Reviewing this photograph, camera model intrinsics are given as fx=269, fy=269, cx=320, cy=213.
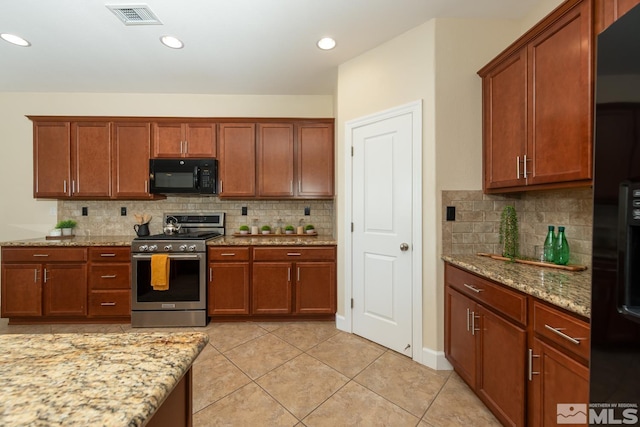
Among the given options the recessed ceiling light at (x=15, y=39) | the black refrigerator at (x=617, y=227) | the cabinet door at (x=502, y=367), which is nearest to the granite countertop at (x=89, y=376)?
the black refrigerator at (x=617, y=227)

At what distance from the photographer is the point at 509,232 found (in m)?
1.92

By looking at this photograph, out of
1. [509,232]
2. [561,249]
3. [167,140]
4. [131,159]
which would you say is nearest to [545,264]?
[561,249]

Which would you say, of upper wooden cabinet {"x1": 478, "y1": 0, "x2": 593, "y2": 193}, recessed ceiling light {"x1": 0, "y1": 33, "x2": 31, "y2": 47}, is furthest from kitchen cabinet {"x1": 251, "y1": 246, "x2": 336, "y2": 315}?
recessed ceiling light {"x1": 0, "y1": 33, "x2": 31, "y2": 47}

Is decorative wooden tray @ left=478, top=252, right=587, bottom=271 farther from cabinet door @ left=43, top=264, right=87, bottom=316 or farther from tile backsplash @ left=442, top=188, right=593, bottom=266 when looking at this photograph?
cabinet door @ left=43, top=264, right=87, bottom=316

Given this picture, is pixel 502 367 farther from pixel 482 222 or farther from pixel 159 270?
pixel 159 270

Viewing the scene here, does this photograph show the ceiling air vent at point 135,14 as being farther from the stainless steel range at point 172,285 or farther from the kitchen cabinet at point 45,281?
the kitchen cabinet at point 45,281

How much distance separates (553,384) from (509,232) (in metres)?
1.03

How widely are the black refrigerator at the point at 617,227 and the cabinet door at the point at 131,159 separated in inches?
147

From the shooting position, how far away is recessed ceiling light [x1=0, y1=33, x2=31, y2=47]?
7.55ft

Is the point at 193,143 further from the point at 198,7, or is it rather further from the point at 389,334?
the point at 389,334

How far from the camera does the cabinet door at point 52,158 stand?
3.11 m

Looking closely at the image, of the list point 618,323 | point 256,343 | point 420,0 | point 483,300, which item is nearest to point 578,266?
point 483,300

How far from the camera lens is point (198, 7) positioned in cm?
197

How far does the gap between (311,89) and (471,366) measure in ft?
10.6
